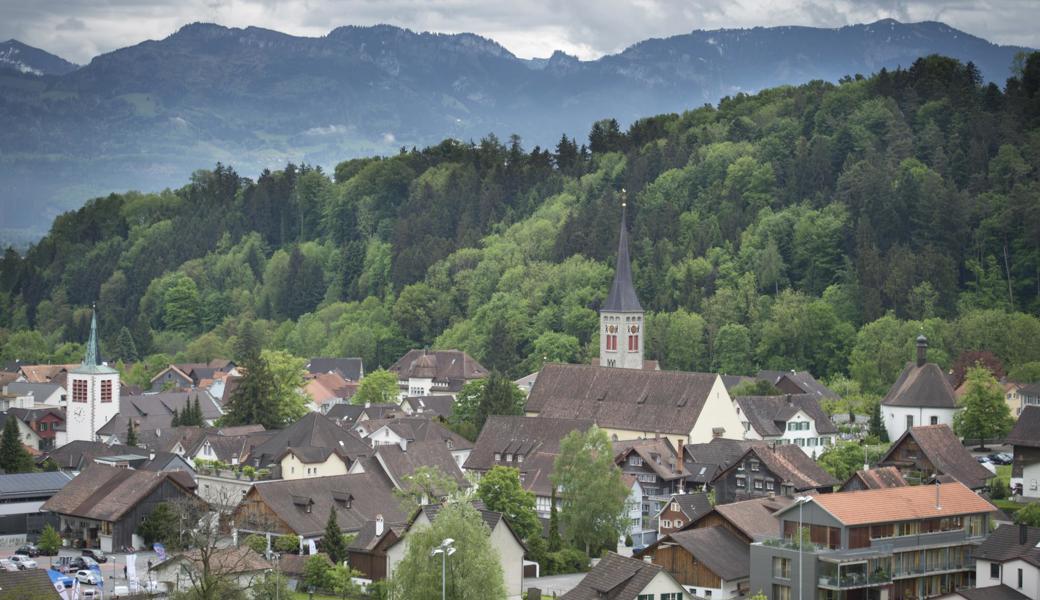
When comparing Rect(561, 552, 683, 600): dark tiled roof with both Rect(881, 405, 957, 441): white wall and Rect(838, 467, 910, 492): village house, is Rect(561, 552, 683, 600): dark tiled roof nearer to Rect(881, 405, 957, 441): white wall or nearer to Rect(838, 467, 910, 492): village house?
Rect(838, 467, 910, 492): village house

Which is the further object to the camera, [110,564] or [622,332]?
[622,332]

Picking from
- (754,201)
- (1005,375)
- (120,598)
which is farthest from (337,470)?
(754,201)

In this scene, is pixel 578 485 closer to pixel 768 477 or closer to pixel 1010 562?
pixel 768 477

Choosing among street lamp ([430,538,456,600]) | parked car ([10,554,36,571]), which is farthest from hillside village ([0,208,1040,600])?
parked car ([10,554,36,571])

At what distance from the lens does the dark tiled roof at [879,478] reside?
226ft

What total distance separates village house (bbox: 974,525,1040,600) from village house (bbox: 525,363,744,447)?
29.6 meters

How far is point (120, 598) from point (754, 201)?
3670 inches

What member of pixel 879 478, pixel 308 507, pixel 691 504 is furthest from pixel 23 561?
pixel 879 478

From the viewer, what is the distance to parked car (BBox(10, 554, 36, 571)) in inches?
2594

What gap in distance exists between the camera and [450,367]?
423 feet

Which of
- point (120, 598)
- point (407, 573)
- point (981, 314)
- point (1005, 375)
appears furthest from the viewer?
point (981, 314)

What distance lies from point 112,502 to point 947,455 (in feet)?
119

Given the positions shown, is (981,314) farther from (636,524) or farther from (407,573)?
(407,573)

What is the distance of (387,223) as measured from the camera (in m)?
192
